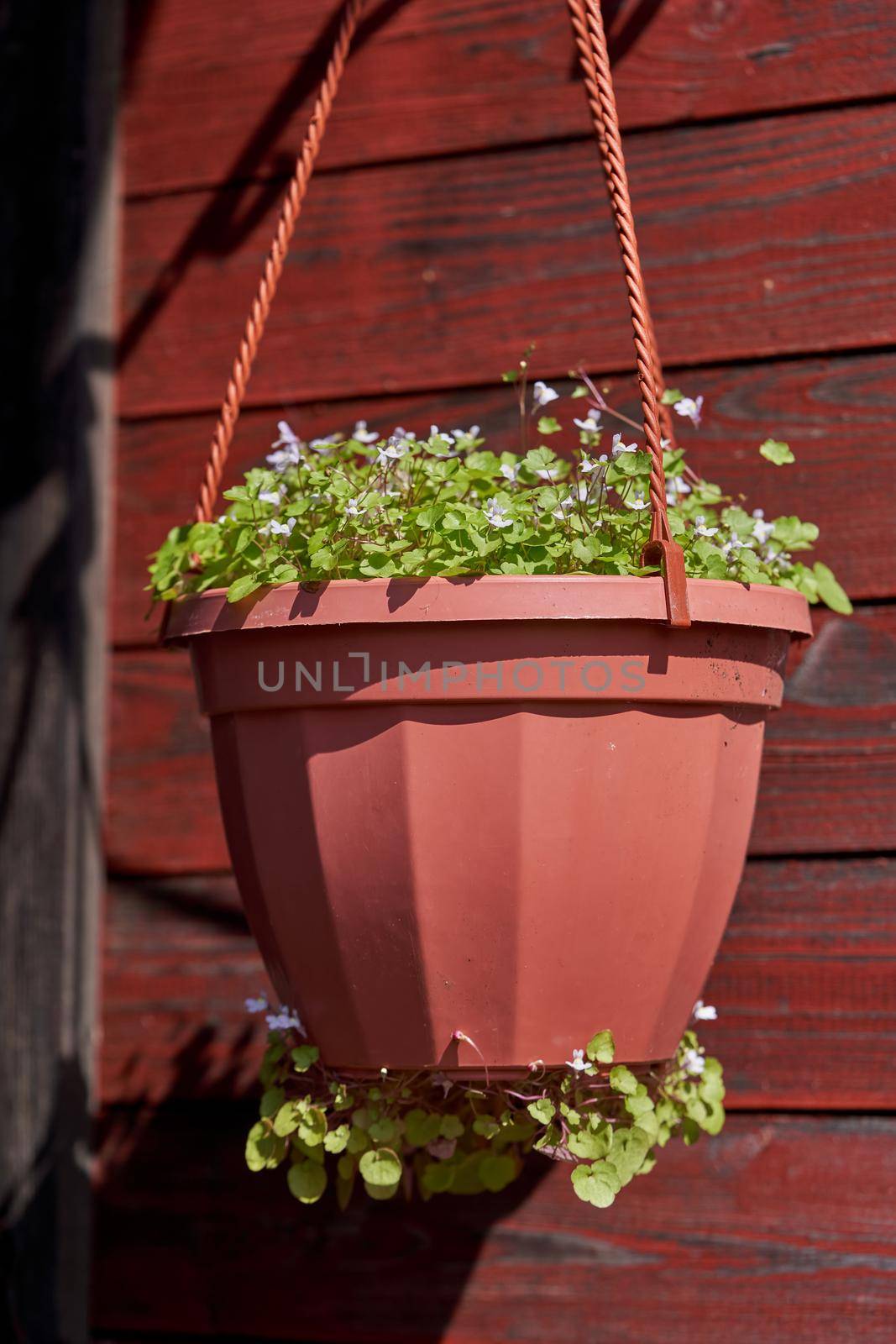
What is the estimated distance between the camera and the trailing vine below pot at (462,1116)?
0.94 metres

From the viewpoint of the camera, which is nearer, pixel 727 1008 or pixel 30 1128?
pixel 727 1008

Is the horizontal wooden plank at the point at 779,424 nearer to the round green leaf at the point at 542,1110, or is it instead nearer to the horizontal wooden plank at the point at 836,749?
the horizontal wooden plank at the point at 836,749

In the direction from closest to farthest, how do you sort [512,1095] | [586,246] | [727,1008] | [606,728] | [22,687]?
1. [606,728]
2. [512,1095]
3. [727,1008]
4. [586,246]
5. [22,687]

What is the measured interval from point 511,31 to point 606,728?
0.89m

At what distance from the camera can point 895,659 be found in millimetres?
1246

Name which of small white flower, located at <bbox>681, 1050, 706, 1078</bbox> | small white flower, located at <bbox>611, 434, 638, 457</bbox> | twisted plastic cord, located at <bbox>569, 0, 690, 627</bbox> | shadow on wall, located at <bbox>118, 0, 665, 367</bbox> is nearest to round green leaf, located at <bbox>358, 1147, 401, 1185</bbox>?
small white flower, located at <bbox>681, 1050, 706, 1078</bbox>

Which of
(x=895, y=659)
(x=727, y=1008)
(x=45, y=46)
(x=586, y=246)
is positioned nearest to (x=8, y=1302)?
(x=727, y=1008)

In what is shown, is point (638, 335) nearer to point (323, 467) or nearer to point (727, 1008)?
point (323, 467)

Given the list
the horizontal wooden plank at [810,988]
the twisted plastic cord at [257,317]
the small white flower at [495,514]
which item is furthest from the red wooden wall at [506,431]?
the small white flower at [495,514]

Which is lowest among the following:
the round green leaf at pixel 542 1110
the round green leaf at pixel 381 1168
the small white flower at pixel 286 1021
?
the round green leaf at pixel 381 1168

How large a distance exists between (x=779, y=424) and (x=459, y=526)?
0.51m

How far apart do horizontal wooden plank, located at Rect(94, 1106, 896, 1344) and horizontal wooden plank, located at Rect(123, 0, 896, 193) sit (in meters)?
1.04

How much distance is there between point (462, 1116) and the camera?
1027mm

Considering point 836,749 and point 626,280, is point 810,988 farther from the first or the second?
point 626,280
